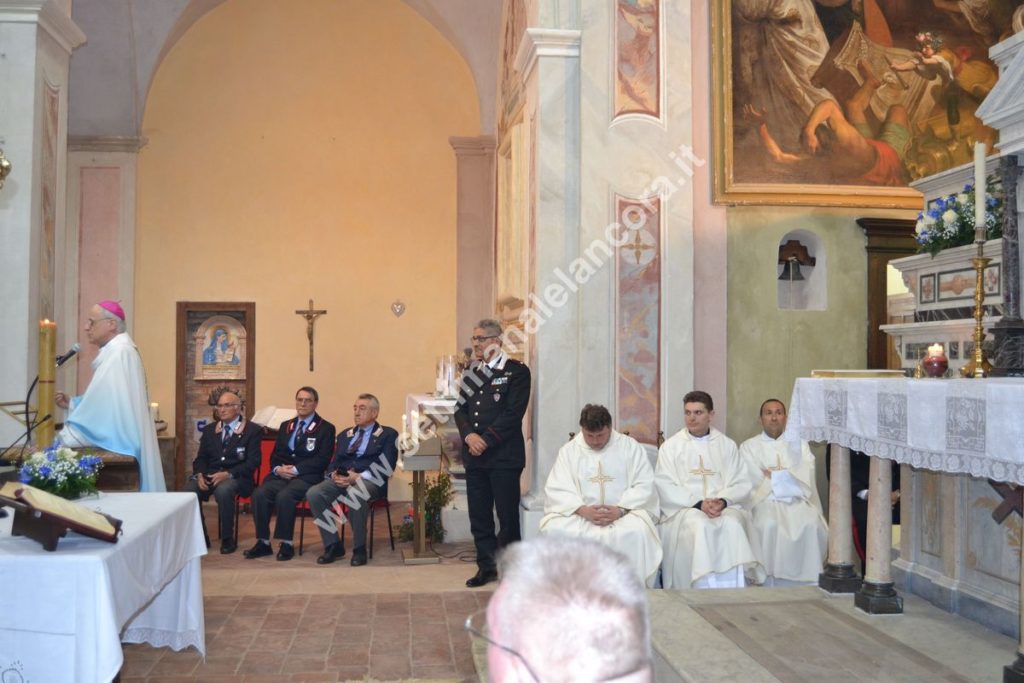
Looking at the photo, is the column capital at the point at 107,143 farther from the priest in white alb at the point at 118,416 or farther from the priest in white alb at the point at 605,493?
the priest in white alb at the point at 605,493

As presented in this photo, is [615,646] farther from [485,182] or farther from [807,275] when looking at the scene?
[485,182]

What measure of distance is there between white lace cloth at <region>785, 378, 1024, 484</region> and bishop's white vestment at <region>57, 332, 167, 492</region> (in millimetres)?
3648

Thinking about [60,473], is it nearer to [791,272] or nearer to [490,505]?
[490,505]

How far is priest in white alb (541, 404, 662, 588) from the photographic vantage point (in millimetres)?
6223

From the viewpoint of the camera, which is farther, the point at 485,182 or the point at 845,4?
the point at 485,182

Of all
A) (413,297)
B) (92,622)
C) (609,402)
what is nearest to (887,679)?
(92,622)

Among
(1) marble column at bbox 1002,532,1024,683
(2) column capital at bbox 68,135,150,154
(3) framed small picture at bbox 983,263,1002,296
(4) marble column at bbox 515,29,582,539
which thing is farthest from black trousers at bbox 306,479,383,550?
(2) column capital at bbox 68,135,150,154

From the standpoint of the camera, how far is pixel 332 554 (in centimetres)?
793

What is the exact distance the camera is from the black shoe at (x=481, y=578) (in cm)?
693

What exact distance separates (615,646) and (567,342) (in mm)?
6457

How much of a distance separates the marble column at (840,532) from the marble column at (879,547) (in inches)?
9.6

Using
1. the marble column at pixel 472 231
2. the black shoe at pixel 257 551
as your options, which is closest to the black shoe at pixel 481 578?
the black shoe at pixel 257 551

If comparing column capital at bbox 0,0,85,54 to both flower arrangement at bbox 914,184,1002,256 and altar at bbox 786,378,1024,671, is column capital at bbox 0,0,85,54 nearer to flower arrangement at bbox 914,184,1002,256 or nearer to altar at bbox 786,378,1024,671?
altar at bbox 786,378,1024,671

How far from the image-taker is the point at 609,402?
7652 millimetres
